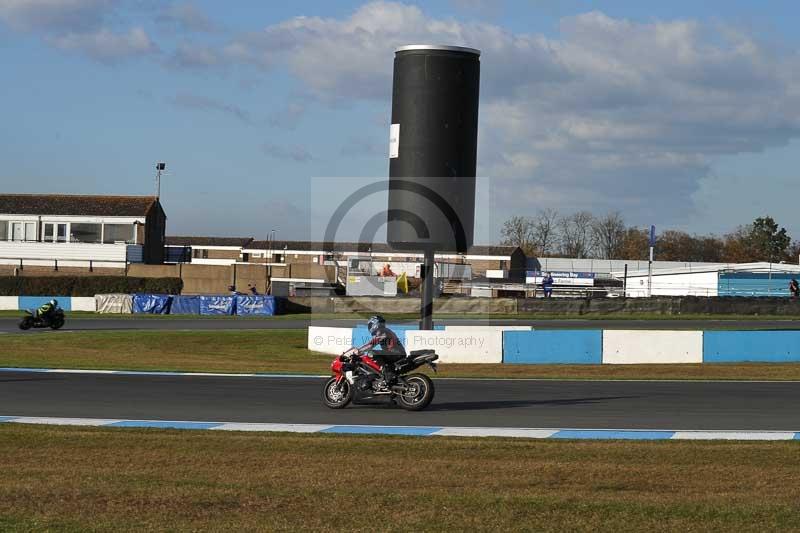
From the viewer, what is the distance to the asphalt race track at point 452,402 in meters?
15.2

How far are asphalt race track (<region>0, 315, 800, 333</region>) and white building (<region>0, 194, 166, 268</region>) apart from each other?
26.3 metres

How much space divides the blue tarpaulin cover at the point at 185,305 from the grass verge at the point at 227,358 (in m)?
17.0

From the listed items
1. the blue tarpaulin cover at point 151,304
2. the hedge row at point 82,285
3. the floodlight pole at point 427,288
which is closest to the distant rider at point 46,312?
the blue tarpaulin cover at point 151,304

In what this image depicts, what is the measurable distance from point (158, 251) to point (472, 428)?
219 ft

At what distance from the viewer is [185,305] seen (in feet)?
176

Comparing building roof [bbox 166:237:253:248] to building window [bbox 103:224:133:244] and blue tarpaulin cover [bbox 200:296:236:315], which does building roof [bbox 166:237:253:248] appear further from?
blue tarpaulin cover [bbox 200:296:236:315]

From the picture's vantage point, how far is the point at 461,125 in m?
22.4

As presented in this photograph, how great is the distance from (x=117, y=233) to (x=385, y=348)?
62185 mm

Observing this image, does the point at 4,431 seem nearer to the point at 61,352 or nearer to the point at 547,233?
the point at 61,352

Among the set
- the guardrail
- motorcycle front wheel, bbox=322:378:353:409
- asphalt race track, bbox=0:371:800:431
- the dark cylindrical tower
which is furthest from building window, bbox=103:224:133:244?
motorcycle front wheel, bbox=322:378:353:409

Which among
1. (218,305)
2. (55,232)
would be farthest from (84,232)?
(218,305)

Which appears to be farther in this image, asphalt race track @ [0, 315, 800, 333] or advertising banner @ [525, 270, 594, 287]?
advertising banner @ [525, 270, 594, 287]

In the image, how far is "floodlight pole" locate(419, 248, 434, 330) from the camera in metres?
23.5

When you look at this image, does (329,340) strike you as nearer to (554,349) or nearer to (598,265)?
(554,349)
